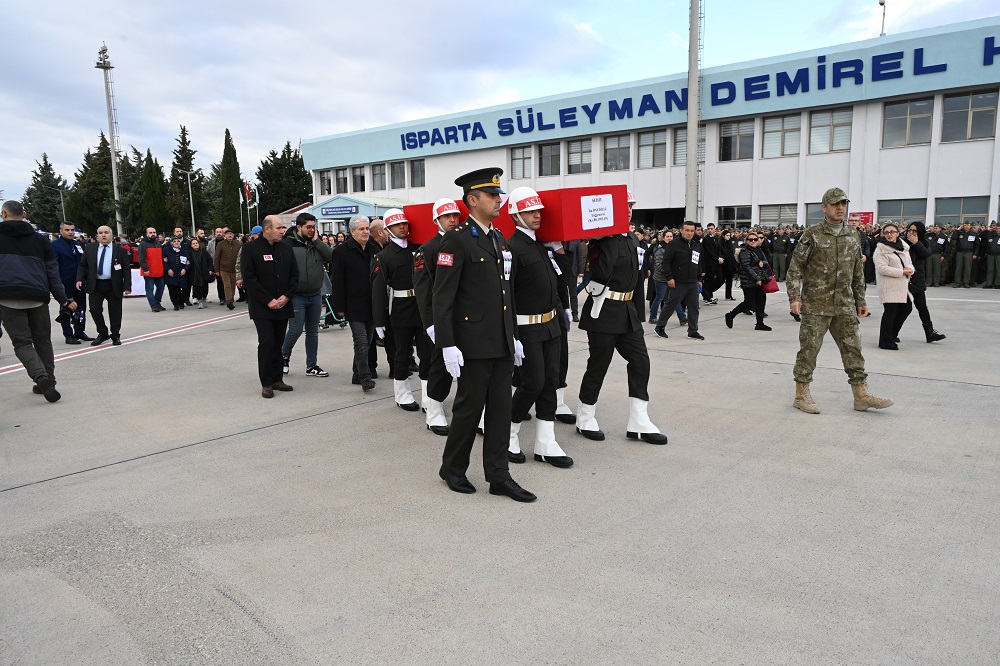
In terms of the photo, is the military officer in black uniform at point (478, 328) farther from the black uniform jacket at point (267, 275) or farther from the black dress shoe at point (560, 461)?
the black uniform jacket at point (267, 275)

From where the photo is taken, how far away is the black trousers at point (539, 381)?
481cm

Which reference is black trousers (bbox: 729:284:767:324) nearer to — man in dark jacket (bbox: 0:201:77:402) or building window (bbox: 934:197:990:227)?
man in dark jacket (bbox: 0:201:77:402)

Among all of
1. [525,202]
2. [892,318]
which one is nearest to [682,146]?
[892,318]

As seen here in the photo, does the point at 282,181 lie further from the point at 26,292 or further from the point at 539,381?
the point at 539,381

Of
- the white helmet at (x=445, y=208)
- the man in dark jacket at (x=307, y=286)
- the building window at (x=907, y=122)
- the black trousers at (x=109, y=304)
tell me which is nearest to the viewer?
the white helmet at (x=445, y=208)

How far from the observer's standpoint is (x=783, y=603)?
9.93ft

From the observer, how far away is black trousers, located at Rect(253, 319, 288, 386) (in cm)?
722

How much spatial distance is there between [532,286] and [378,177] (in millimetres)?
40022

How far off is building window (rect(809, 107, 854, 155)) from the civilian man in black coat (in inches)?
989

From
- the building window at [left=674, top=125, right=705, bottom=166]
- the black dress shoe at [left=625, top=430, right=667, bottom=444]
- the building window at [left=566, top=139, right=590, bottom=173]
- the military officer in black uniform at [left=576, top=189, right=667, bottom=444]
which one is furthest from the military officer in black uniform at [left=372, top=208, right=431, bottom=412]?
the building window at [left=566, top=139, right=590, bottom=173]

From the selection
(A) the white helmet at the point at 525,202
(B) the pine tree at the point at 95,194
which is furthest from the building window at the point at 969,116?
(B) the pine tree at the point at 95,194

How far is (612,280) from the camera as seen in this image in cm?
540

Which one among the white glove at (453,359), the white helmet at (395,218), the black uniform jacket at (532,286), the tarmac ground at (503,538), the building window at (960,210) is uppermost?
the building window at (960,210)

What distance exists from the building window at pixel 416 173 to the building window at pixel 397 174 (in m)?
0.63
